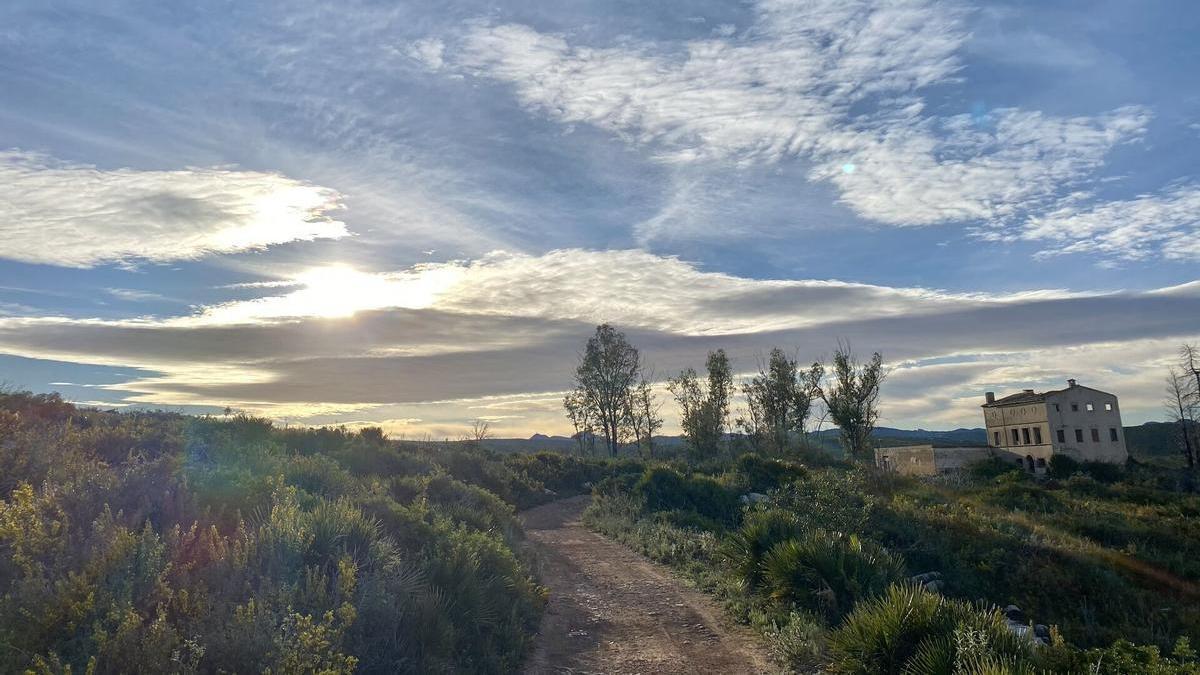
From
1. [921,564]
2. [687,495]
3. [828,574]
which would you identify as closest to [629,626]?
[828,574]

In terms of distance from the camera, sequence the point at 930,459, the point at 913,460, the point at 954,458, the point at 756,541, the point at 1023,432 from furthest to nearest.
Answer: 1. the point at 1023,432
2. the point at 913,460
3. the point at 954,458
4. the point at 930,459
5. the point at 756,541

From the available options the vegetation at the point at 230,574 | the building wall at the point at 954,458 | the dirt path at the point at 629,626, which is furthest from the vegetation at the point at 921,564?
the building wall at the point at 954,458

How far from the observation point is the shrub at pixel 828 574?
11133mm

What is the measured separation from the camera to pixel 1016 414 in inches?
2704

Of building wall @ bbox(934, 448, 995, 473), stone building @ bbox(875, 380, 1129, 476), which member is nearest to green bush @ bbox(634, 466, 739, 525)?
building wall @ bbox(934, 448, 995, 473)

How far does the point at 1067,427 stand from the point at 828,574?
66265 millimetres

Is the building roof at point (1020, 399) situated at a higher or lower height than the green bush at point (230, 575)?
higher

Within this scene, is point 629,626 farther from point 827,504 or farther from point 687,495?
point 687,495

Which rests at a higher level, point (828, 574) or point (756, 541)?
point (756, 541)

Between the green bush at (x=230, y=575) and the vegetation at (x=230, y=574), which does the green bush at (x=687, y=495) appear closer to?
the vegetation at (x=230, y=574)

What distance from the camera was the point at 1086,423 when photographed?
214 ft

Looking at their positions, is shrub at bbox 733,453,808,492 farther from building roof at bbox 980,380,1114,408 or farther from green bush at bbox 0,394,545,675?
building roof at bbox 980,380,1114,408

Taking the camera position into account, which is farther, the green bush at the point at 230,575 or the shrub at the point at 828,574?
the shrub at the point at 828,574

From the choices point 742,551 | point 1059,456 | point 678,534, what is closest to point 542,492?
point 678,534
